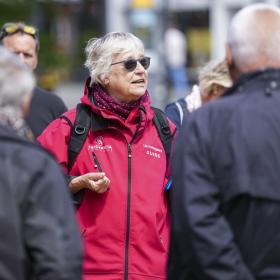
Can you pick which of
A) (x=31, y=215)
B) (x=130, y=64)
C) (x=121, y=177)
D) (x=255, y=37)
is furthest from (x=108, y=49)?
(x=31, y=215)

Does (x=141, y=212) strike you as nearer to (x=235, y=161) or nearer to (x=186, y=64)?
(x=235, y=161)

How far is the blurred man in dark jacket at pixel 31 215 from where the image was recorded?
127 inches

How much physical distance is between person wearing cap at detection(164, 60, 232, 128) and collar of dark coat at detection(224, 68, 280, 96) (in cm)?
219

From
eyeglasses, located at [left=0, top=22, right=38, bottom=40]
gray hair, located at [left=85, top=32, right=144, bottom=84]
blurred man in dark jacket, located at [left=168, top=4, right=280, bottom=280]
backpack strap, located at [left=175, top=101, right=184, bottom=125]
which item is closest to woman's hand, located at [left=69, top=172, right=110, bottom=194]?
gray hair, located at [left=85, top=32, right=144, bottom=84]

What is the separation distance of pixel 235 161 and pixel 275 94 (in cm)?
33

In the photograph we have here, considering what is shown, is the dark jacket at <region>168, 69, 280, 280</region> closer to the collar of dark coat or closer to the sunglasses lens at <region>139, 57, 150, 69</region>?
the collar of dark coat

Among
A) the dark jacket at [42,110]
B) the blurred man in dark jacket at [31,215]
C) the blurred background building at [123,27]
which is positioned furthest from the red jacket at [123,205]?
the blurred background building at [123,27]

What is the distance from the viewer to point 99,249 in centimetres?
479

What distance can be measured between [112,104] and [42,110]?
1.11 meters

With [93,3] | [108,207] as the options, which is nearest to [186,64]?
[93,3]

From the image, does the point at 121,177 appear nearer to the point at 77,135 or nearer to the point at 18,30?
the point at 77,135

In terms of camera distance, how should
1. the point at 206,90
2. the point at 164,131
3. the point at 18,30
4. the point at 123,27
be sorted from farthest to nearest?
1. the point at 123,27
2. the point at 18,30
3. the point at 206,90
4. the point at 164,131

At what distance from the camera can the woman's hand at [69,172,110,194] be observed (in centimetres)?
472

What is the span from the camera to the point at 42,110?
6.06m
